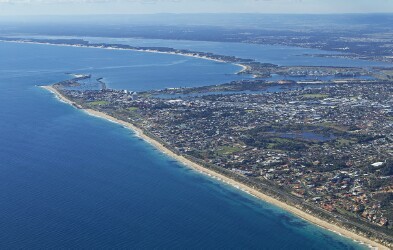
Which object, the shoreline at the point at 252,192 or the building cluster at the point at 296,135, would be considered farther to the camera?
the building cluster at the point at 296,135

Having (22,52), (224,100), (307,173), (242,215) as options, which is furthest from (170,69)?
(242,215)

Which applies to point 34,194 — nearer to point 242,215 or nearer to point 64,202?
point 64,202

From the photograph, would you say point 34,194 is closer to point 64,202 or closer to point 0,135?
point 64,202

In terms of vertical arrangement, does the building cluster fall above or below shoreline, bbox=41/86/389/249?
below

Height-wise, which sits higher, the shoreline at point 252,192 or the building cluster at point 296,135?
the shoreline at point 252,192

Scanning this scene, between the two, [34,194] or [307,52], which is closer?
[34,194]

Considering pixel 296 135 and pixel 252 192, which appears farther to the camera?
pixel 296 135

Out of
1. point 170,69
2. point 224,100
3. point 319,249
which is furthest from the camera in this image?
point 170,69

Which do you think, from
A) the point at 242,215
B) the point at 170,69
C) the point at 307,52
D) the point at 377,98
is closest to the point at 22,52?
the point at 170,69

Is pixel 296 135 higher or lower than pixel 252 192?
lower

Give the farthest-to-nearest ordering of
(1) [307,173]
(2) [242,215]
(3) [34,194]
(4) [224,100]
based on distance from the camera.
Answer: (4) [224,100] → (1) [307,173] → (3) [34,194] → (2) [242,215]

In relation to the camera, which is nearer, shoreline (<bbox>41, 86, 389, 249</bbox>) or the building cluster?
shoreline (<bbox>41, 86, 389, 249</bbox>)
